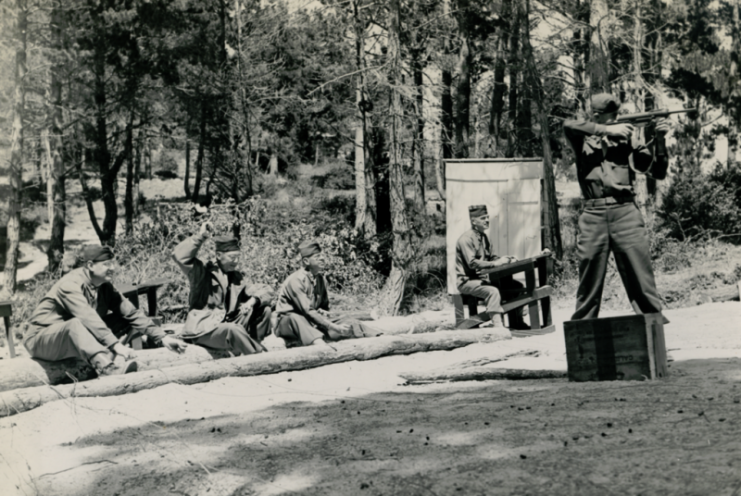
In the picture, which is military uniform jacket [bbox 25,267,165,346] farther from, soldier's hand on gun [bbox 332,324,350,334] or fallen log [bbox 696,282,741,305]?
fallen log [bbox 696,282,741,305]

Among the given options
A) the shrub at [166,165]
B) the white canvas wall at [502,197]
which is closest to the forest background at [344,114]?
the white canvas wall at [502,197]

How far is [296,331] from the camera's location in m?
8.09

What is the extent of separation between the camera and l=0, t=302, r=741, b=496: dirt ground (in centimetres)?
368

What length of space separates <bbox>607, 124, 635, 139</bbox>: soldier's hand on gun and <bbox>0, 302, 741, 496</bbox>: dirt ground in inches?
72.9

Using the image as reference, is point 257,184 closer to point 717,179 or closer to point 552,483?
point 717,179

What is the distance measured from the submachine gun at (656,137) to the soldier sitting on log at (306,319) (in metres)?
3.48

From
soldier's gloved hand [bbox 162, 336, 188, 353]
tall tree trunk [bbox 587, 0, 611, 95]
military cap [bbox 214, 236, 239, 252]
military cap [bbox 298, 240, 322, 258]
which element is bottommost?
soldier's gloved hand [bbox 162, 336, 188, 353]

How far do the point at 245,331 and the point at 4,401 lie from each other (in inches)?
90.9

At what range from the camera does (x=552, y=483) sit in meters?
3.53

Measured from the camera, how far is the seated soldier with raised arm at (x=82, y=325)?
644 cm

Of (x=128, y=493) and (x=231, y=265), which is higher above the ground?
(x=231, y=265)

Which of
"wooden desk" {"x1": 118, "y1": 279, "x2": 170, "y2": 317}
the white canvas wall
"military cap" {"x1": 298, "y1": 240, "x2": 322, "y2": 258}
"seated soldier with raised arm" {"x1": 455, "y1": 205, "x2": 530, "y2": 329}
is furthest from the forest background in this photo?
"military cap" {"x1": 298, "y1": 240, "x2": 322, "y2": 258}

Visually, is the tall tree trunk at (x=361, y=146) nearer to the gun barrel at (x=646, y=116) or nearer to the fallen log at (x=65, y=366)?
the fallen log at (x=65, y=366)

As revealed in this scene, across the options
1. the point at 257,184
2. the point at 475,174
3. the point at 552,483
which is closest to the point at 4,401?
the point at 552,483
